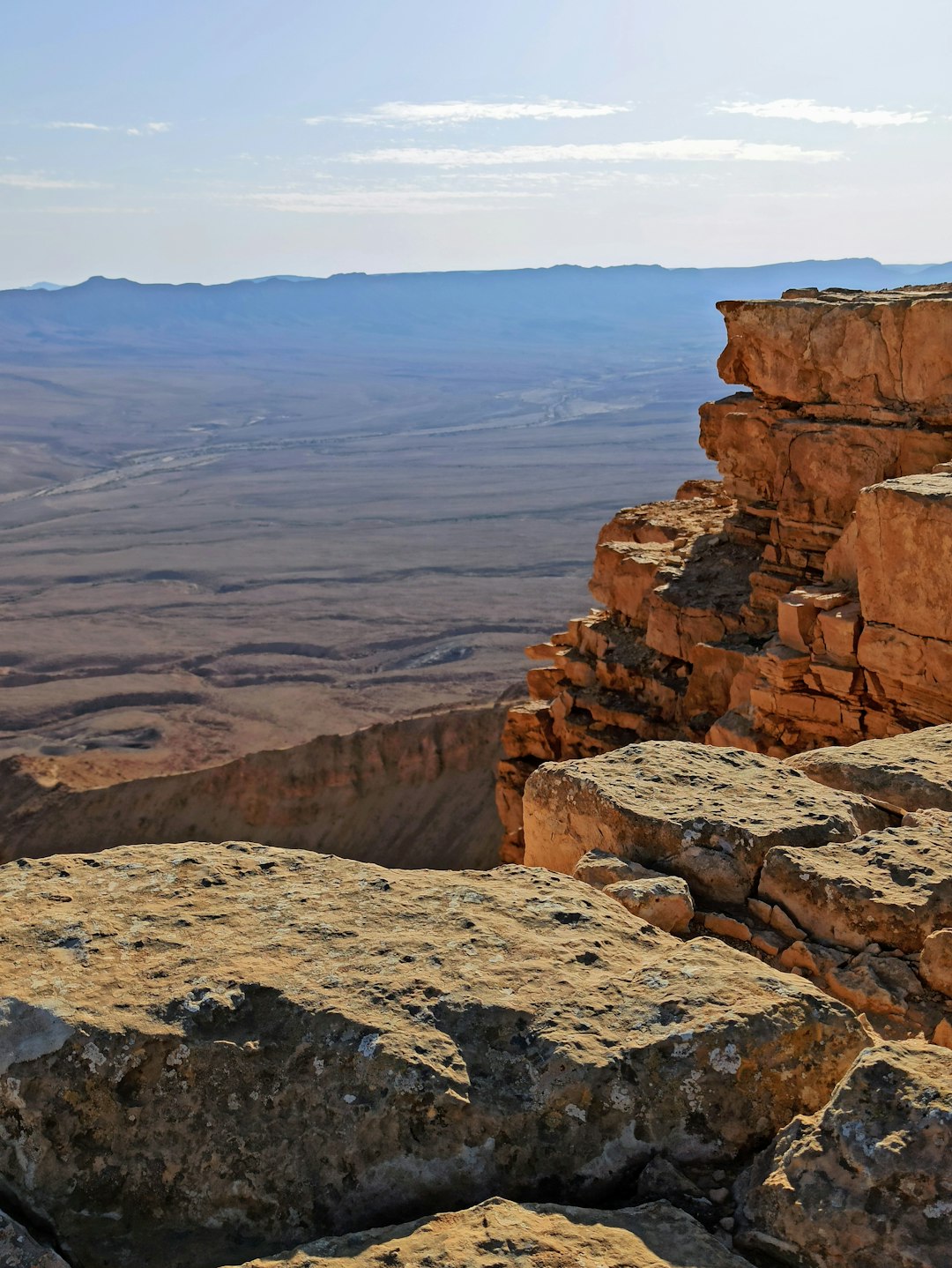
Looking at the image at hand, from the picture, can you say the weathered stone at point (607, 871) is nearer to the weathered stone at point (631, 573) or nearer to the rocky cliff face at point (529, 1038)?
the rocky cliff face at point (529, 1038)

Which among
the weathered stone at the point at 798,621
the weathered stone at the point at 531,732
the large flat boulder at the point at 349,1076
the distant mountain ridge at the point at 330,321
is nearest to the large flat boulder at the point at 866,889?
the large flat boulder at the point at 349,1076

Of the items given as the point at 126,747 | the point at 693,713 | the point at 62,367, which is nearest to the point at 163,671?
the point at 126,747

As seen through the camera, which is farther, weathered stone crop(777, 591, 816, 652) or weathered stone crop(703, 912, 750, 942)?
weathered stone crop(777, 591, 816, 652)

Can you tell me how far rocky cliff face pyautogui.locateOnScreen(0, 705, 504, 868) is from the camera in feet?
66.7

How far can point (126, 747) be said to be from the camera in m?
33.0

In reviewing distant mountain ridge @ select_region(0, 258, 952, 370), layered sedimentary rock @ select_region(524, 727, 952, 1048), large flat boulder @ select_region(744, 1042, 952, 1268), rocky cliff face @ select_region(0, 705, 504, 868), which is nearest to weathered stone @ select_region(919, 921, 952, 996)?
layered sedimentary rock @ select_region(524, 727, 952, 1048)

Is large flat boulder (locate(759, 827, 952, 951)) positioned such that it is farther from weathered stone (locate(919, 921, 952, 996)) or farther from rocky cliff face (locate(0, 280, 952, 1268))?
weathered stone (locate(919, 921, 952, 996))

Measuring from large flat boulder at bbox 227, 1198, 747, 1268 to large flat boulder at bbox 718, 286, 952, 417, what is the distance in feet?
27.8

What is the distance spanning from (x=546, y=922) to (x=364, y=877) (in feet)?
1.84

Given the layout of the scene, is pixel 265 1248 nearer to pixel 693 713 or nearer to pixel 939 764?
pixel 939 764

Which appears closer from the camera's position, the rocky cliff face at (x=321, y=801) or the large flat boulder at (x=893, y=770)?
the large flat boulder at (x=893, y=770)

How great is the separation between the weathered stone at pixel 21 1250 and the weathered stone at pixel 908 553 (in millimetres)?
6428

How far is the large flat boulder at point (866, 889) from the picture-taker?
369 cm

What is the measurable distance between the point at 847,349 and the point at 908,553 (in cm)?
324
